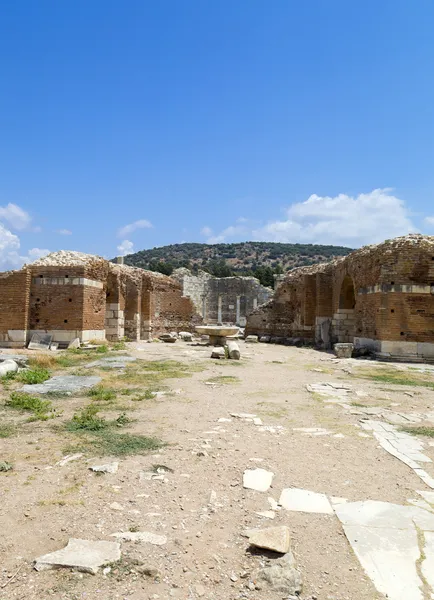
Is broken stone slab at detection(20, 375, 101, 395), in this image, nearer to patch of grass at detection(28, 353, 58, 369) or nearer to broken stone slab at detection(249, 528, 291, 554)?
patch of grass at detection(28, 353, 58, 369)

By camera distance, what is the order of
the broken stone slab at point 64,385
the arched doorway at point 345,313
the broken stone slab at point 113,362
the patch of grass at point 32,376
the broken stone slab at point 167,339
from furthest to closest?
the broken stone slab at point 167,339, the arched doorway at point 345,313, the broken stone slab at point 113,362, the patch of grass at point 32,376, the broken stone slab at point 64,385

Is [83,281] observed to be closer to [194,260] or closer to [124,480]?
[124,480]

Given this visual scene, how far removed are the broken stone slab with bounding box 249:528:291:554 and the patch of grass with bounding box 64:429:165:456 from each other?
2091 millimetres

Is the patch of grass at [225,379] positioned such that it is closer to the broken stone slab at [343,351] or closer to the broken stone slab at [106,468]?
the broken stone slab at [106,468]

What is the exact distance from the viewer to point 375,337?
1586 cm

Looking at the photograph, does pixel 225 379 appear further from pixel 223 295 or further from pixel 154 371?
pixel 223 295

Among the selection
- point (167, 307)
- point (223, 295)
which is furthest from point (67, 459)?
point (223, 295)

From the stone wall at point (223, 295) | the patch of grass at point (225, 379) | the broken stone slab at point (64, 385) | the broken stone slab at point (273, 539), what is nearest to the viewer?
the broken stone slab at point (273, 539)

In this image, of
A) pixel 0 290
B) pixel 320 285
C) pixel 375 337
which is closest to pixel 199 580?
pixel 375 337

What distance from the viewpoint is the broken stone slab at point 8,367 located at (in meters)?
9.69

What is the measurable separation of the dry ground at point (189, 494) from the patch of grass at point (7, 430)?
0.05m

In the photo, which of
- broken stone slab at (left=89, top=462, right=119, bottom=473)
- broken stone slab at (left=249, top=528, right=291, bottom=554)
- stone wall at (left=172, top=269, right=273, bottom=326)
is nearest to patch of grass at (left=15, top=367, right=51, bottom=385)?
broken stone slab at (left=89, top=462, right=119, bottom=473)

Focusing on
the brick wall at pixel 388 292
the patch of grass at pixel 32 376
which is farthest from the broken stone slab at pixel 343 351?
the patch of grass at pixel 32 376

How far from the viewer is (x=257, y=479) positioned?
4223mm
